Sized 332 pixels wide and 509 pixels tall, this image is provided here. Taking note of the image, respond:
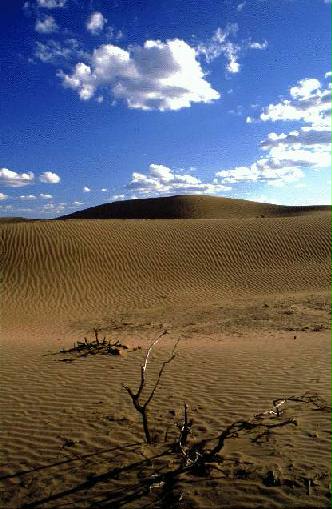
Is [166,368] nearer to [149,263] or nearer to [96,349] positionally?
[96,349]

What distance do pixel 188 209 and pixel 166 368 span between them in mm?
50623

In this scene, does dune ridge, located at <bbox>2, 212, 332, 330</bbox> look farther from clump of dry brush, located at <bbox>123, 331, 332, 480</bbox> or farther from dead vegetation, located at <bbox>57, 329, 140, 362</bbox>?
clump of dry brush, located at <bbox>123, 331, 332, 480</bbox>

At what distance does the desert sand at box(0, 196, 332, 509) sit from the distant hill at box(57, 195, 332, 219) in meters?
31.5

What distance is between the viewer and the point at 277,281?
65.2ft

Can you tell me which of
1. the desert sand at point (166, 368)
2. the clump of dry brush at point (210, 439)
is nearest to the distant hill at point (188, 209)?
the desert sand at point (166, 368)

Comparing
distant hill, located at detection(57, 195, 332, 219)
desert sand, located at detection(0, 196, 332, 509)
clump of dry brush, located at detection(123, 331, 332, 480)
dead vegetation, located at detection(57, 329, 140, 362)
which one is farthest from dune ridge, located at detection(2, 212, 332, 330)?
distant hill, located at detection(57, 195, 332, 219)

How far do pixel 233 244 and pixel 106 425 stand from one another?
19551 millimetres

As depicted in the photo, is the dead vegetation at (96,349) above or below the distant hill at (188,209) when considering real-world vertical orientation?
below

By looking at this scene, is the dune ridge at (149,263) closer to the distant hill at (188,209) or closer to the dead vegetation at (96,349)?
the dead vegetation at (96,349)

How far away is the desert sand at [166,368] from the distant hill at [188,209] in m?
31.5

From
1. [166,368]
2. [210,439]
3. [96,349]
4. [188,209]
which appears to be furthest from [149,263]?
[188,209]

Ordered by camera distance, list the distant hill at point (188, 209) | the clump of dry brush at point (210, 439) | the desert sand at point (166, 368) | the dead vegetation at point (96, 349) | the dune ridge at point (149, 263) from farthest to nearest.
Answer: the distant hill at point (188, 209), the dune ridge at point (149, 263), the dead vegetation at point (96, 349), the clump of dry brush at point (210, 439), the desert sand at point (166, 368)

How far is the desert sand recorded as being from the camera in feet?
14.1

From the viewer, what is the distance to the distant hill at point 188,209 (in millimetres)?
56281
